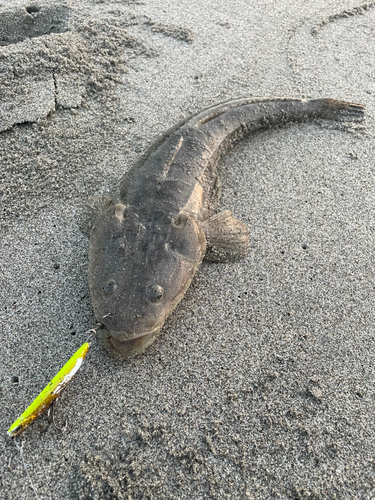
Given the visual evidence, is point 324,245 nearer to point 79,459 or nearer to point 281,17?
point 79,459

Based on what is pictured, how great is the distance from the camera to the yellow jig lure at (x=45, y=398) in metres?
1.92

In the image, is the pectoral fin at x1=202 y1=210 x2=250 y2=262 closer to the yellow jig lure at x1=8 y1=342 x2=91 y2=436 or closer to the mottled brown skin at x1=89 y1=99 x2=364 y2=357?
the mottled brown skin at x1=89 y1=99 x2=364 y2=357

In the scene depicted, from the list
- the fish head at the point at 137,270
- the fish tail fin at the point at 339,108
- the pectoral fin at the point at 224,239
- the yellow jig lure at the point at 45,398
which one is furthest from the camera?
the fish tail fin at the point at 339,108

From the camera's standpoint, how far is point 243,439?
2.03m

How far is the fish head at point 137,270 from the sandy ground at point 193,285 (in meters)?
0.24

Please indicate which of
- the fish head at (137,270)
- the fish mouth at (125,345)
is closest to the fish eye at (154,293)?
the fish head at (137,270)

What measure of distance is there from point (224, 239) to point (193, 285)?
1.40 ft

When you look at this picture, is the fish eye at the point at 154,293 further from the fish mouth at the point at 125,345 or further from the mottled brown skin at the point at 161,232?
the fish mouth at the point at 125,345

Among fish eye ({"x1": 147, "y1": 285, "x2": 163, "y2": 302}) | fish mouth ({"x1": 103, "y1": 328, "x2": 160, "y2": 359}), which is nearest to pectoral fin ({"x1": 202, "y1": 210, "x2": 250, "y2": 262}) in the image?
fish eye ({"x1": 147, "y1": 285, "x2": 163, "y2": 302})

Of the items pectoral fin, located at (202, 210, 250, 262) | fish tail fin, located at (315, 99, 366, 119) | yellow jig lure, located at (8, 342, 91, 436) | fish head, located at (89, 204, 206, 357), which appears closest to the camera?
yellow jig lure, located at (8, 342, 91, 436)

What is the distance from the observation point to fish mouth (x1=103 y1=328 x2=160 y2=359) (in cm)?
221

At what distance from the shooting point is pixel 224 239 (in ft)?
9.17

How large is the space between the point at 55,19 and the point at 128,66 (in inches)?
48.1

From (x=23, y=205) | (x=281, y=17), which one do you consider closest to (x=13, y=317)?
(x=23, y=205)
